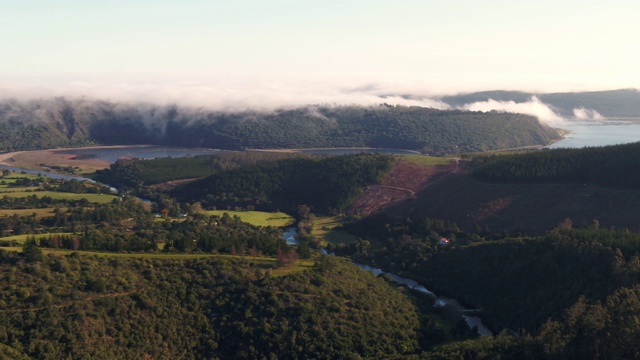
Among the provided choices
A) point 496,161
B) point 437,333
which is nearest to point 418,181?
point 496,161

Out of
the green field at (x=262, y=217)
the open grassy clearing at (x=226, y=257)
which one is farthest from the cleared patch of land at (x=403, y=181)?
the open grassy clearing at (x=226, y=257)

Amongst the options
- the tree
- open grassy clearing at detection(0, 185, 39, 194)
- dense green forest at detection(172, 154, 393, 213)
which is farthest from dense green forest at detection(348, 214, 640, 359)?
open grassy clearing at detection(0, 185, 39, 194)

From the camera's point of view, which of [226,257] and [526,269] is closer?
[226,257]

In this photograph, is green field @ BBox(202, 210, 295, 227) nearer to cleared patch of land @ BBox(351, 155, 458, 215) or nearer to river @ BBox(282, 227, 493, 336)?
cleared patch of land @ BBox(351, 155, 458, 215)

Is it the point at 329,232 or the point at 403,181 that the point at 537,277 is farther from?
the point at 403,181

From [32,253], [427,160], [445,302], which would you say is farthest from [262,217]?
[32,253]

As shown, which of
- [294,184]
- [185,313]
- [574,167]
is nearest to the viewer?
[185,313]
